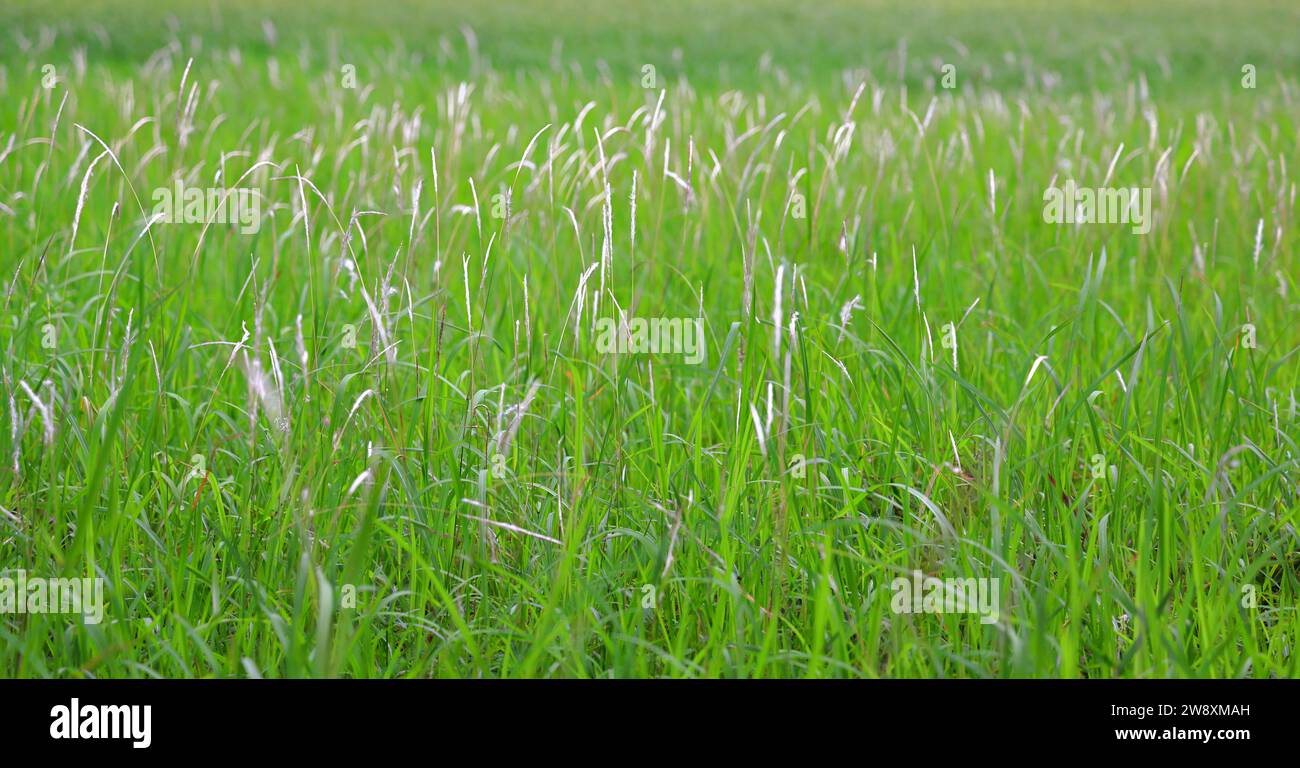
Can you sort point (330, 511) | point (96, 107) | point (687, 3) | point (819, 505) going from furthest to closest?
point (687, 3)
point (96, 107)
point (819, 505)
point (330, 511)

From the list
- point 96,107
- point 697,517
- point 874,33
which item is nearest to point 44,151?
point 96,107

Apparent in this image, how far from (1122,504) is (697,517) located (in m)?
0.87

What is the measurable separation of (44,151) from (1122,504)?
5337mm

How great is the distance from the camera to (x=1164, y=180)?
2951 millimetres

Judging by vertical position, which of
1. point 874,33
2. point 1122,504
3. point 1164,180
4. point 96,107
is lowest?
point 1122,504

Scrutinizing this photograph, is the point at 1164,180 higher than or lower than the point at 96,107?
lower

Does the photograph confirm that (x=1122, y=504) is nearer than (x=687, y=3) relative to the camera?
Yes

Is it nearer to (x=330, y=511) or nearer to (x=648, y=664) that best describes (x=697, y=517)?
(x=648, y=664)
